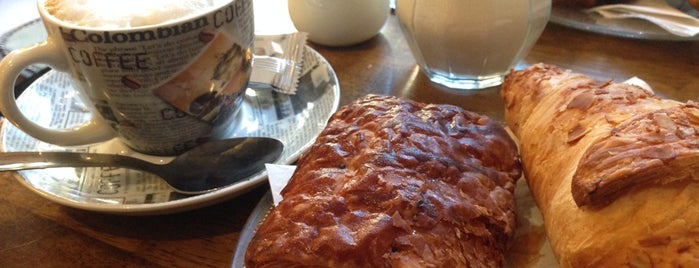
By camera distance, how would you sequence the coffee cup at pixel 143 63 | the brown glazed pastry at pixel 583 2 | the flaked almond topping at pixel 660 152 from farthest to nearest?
1. the brown glazed pastry at pixel 583 2
2. the coffee cup at pixel 143 63
3. the flaked almond topping at pixel 660 152

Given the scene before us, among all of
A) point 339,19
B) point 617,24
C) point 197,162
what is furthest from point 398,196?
point 617,24

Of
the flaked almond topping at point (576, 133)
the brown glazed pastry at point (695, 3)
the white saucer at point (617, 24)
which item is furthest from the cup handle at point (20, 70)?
the brown glazed pastry at point (695, 3)

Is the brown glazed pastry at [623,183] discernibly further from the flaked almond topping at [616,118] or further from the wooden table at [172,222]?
the wooden table at [172,222]

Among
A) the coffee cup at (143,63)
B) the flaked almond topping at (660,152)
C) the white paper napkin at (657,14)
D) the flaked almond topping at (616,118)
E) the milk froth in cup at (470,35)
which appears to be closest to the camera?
the flaked almond topping at (660,152)

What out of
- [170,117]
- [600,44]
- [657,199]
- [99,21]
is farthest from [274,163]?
[600,44]

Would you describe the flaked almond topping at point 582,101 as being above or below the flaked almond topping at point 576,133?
above

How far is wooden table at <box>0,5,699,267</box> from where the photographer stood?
61cm

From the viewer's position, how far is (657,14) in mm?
1034

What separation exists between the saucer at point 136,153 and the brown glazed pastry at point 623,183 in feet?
1.00

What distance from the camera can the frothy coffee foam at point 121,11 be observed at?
0.64 metres

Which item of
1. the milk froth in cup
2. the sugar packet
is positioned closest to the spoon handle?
the sugar packet

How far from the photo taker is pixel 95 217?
2.17 ft

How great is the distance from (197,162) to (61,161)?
0.15m

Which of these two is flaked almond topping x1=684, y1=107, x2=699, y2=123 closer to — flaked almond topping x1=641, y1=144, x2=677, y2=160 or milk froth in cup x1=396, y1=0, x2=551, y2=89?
flaked almond topping x1=641, y1=144, x2=677, y2=160
